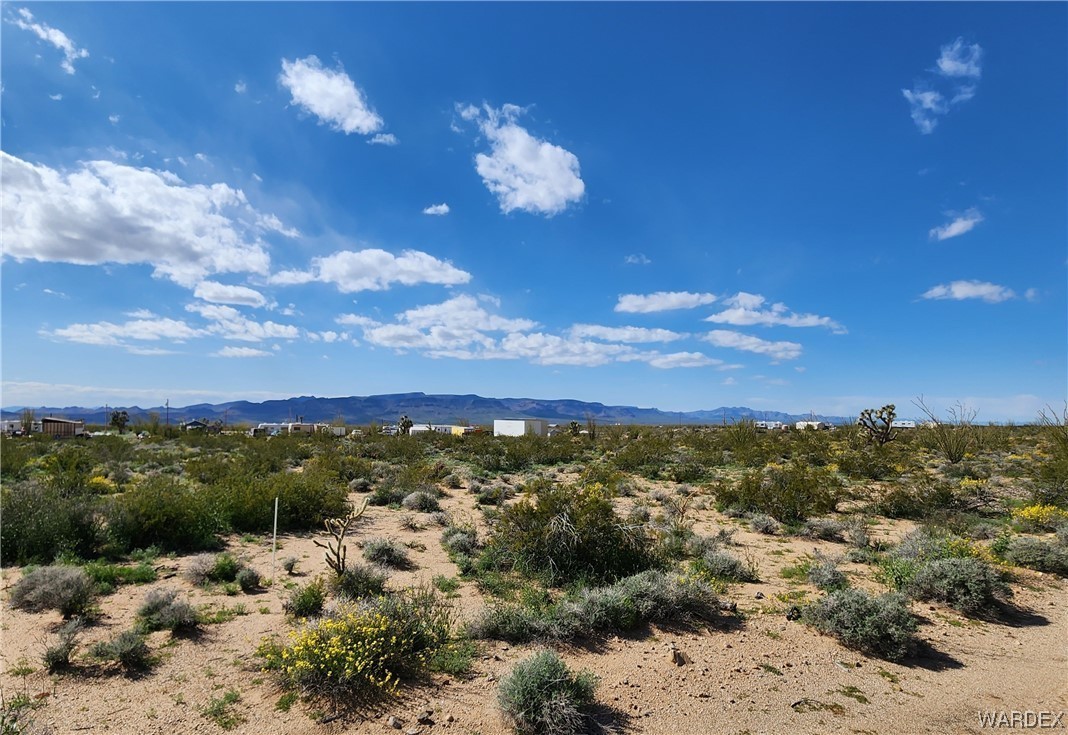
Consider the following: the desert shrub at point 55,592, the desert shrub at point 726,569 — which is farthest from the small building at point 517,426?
the desert shrub at point 55,592

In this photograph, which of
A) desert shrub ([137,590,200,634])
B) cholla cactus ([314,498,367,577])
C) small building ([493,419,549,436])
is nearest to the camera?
desert shrub ([137,590,200,634])

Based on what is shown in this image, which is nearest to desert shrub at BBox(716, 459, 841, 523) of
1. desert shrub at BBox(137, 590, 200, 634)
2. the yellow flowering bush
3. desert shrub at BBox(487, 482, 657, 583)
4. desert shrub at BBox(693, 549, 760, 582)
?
the yellow flowering bush

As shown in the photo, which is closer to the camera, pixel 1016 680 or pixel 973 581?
pixel 1016 680

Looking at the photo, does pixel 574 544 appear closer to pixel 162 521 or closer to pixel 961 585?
pixel 961 585

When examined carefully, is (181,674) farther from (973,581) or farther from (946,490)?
(946,490)

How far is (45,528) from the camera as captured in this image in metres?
9.26

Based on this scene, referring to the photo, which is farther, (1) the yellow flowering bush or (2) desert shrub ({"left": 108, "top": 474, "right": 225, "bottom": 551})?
(1) the yellow flowering bush

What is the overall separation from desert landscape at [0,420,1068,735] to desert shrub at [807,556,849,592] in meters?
0.04

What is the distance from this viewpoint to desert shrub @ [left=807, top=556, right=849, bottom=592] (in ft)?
26.5

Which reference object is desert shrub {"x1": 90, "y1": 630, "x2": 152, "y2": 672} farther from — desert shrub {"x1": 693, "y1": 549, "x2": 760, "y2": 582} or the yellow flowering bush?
the yellow flowering bush

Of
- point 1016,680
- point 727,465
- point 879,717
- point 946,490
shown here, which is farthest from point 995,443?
point 879,717

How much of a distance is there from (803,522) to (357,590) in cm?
1047

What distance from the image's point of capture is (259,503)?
1203 centimetres

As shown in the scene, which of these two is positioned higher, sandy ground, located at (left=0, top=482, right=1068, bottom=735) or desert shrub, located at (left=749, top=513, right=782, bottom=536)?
desert shrub, located at (left=749, top=513, right=782, bottom=536)
